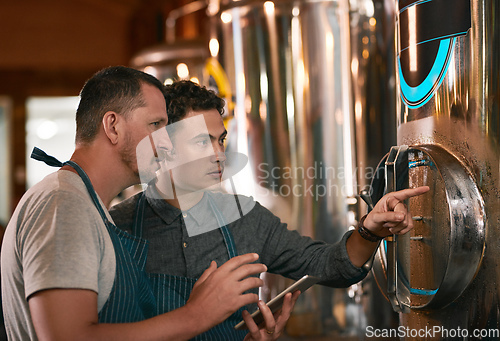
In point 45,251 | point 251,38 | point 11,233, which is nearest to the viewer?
point 45,251

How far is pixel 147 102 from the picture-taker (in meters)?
1.35

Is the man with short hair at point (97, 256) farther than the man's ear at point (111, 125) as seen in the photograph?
No

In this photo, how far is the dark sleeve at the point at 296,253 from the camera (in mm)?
1578

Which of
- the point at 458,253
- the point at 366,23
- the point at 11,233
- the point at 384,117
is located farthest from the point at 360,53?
the point at 11,233

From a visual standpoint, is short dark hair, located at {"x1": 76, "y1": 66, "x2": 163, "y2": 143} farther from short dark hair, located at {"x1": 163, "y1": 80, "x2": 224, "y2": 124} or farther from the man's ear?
short dark hair, located at {"x1": 163, "y1": 80, "x2": 224, "y2": 124}

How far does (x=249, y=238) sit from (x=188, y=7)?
409cm

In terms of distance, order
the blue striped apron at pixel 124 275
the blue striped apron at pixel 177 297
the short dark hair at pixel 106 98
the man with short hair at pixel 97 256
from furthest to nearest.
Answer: the blue striped apron at pixel 177 297 → the short dark hair at pixel 106 98 → the blue striped apron at pixel 124 275 → the man with short hair at pixel 97 256

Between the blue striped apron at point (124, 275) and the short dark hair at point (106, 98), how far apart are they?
0.31 ft

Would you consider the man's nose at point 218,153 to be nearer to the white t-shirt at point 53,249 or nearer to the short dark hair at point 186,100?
the short dark hair at point 186,100

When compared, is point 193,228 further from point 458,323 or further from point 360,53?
point 360,53

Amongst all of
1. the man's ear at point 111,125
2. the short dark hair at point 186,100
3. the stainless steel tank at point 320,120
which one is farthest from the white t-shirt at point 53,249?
the stainless steel tank at point 320,120

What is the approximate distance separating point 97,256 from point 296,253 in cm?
64

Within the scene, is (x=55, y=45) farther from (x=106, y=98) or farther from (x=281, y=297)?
(x=281, y=297)

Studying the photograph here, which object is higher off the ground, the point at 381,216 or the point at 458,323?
the point at 381,216
